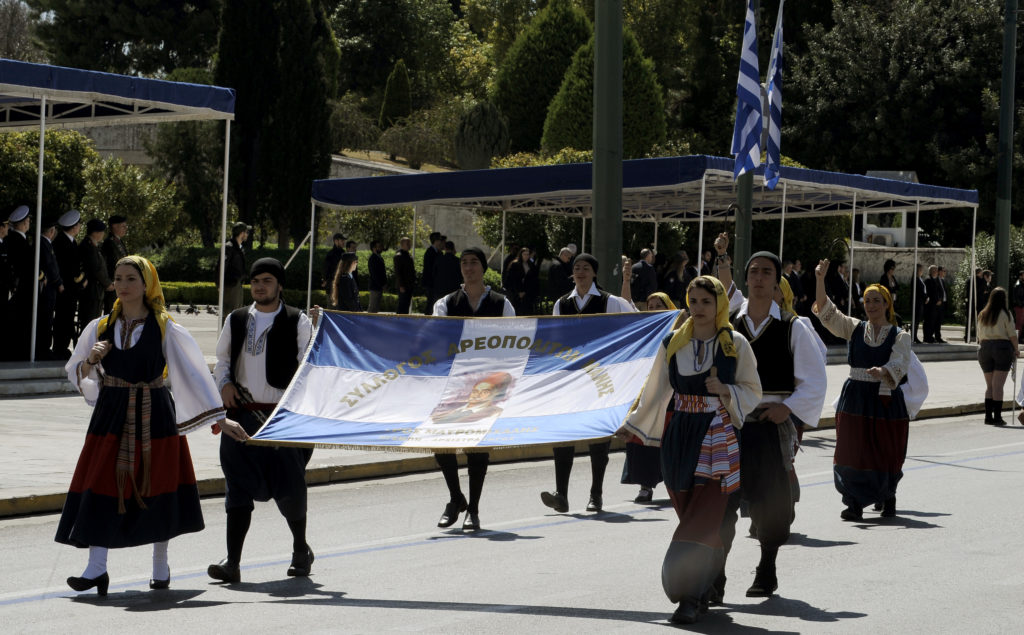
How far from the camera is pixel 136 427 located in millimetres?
7414

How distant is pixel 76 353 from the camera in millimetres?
7496

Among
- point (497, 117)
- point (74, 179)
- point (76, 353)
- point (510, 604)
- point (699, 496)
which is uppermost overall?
point (497, 117)

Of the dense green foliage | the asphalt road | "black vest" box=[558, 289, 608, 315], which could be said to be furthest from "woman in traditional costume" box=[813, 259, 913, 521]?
the dense green foliage

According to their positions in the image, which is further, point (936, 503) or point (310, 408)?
point (936, 503)

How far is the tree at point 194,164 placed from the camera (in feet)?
158

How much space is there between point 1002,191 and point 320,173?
87.4ft

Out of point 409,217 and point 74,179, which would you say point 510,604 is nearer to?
point 74,179

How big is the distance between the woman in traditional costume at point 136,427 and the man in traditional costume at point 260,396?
0.23 m

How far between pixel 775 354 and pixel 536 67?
54.7 meters

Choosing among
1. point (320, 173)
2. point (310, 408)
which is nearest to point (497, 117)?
point (320, 173)

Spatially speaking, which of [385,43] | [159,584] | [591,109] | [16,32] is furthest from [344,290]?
[385,43]

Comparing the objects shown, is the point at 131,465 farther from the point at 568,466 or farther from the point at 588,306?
the point at 588,306

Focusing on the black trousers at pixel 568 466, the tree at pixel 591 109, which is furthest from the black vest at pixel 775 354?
the tree at pixel 591 109

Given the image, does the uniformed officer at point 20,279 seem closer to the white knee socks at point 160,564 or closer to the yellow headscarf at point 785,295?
the white knee socks at point 160,564
